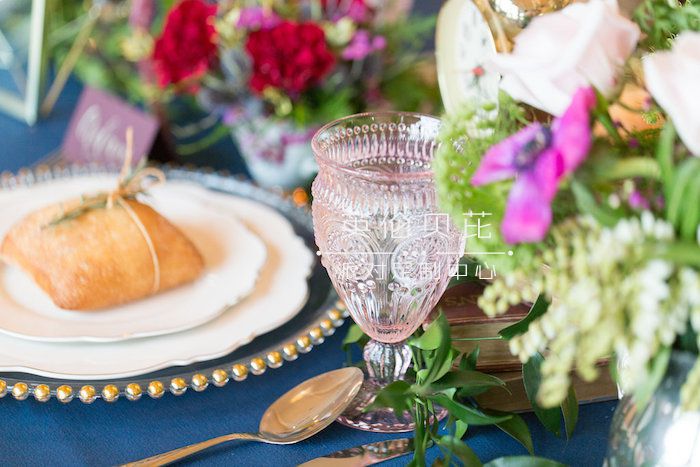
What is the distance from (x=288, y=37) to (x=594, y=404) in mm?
653

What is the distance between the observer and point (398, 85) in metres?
1.31

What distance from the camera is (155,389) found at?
0.69m

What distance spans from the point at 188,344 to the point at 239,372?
7cm

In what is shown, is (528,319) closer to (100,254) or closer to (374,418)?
(374,418)

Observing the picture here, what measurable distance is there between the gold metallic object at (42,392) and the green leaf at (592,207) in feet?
1.56

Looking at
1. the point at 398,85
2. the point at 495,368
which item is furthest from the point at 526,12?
the point at 398,85

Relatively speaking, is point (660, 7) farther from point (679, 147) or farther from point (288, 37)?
point (288, 37)

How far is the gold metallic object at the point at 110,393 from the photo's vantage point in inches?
A: 26.5

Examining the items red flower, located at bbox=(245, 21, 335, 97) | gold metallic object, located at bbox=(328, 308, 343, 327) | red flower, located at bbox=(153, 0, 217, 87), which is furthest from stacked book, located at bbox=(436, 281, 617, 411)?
red flower, located at bbox=(153, 0, 217, 87)

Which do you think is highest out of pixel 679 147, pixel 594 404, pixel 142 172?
pixel 679 147

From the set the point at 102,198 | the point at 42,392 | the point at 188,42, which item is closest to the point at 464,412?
the point at 42,392

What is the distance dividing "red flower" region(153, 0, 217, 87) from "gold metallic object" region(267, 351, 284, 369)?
563 mm

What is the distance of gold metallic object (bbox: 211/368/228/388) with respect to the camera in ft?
2.30

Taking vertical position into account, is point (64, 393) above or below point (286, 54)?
below
